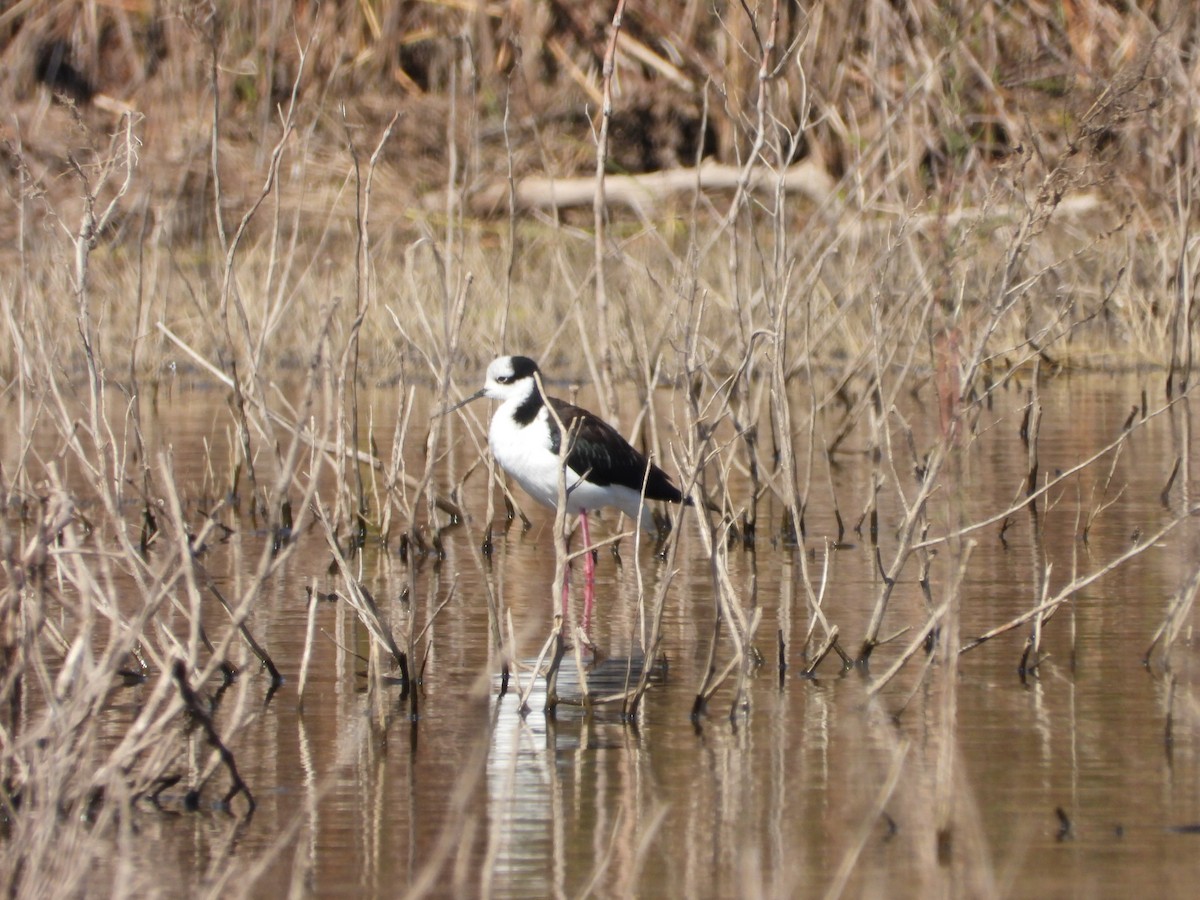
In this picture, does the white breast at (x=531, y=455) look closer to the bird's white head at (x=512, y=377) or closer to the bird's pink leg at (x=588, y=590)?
the bird's white head at (x=512, y=377)

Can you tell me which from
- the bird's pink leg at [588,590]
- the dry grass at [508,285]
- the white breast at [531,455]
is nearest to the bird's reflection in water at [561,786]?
the dry grass at [508,285]

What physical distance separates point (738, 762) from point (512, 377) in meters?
3.46

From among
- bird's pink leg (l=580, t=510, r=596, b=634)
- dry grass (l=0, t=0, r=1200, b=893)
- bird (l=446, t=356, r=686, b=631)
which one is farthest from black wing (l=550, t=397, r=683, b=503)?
bird's pink leg (l=580, t=510, r=596, b=634)

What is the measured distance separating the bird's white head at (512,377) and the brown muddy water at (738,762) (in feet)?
2.73

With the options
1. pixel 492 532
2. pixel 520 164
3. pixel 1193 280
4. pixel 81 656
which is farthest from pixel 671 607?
pixel 520 164

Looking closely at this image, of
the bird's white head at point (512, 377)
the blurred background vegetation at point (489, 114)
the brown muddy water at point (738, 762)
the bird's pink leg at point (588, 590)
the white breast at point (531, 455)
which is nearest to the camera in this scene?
the brown muddy water at point (738, 762)

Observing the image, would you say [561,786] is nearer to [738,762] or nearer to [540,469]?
[738,762]

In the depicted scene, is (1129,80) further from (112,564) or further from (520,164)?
(520,164)

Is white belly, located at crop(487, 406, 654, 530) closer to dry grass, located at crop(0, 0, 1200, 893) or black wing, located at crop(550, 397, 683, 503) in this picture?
black wing, located at crop(550, 397, 683, 503)

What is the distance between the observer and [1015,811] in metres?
4.23

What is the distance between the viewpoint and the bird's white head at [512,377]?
310 inches

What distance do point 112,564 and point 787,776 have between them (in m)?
3.62

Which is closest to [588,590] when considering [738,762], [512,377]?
[512,377]

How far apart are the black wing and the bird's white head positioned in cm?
23
